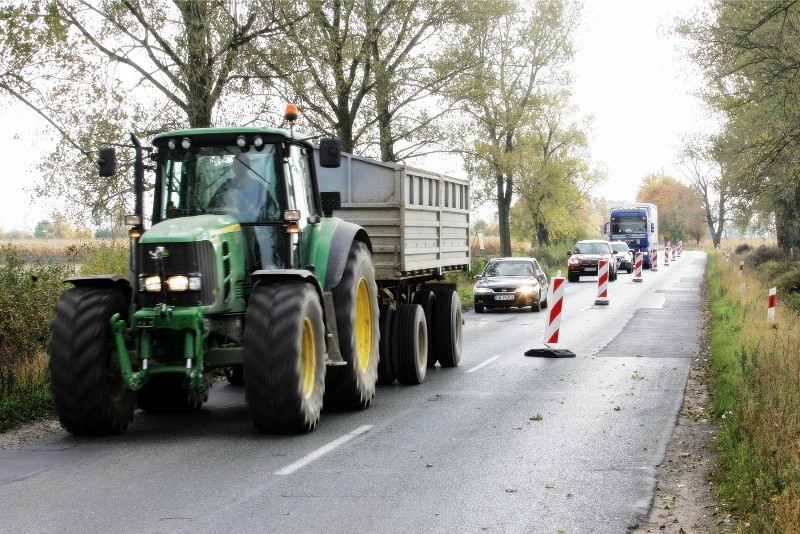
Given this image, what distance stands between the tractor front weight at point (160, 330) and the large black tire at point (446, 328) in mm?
6469

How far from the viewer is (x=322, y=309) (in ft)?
32.8

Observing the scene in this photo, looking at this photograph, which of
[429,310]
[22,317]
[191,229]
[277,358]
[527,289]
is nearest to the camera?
[277,358]

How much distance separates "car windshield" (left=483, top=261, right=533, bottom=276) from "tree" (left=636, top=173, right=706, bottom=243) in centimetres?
10166

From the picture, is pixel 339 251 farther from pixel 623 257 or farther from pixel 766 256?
pixel 623 257

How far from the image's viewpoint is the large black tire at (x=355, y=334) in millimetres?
10781

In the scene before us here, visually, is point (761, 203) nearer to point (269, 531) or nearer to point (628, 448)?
point (628, 448)

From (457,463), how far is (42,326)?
667 cm

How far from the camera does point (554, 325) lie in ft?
55.5

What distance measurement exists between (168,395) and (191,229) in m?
2.22

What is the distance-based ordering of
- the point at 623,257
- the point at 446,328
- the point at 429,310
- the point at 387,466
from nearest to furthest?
the point at 387,466 < the point at 429,310 < the point at 446,328 < the point at 623,257

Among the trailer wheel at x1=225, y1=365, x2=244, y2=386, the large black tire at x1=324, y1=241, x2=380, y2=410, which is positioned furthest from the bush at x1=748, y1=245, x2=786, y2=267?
the large black tire at x1=324, y1=241, x2=380, y2=410

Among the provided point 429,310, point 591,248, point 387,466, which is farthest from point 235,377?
point 591,248

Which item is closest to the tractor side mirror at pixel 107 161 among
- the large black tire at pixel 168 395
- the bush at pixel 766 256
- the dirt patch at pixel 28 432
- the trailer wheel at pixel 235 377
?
the large black tire at pixel 168 395

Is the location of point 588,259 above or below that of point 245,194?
below
